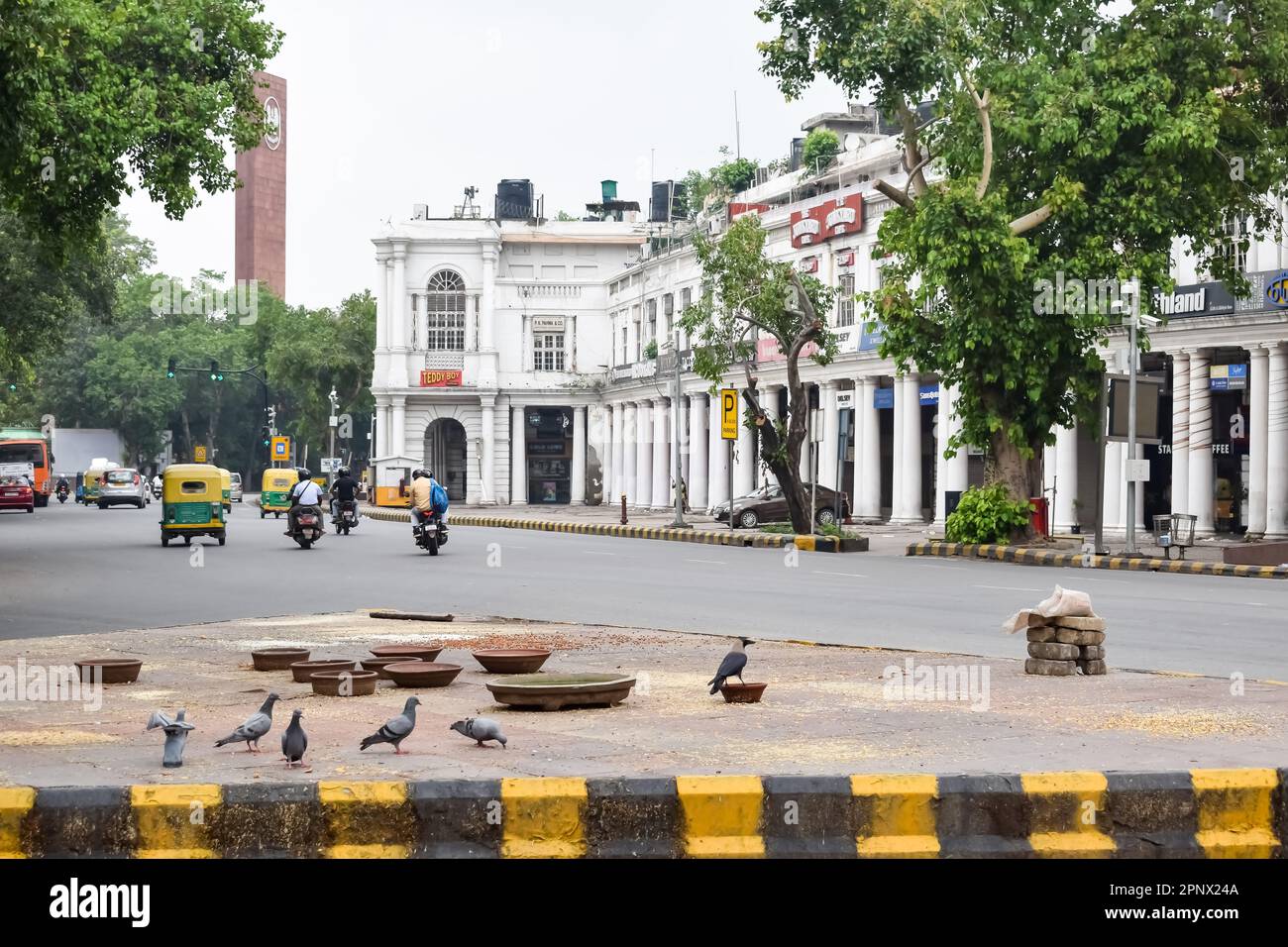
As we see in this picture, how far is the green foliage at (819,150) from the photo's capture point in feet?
188

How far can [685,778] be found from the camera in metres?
7.36

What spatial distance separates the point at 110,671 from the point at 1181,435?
3122cm

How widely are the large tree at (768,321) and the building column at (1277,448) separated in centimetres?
973

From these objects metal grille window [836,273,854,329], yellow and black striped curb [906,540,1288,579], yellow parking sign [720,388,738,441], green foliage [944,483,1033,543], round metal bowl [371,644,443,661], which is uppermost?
metal grille window [836,273,854,329]

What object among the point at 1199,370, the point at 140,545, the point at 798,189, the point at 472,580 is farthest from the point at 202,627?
the point at 798,189

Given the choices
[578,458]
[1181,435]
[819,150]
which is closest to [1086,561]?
[1181,435]

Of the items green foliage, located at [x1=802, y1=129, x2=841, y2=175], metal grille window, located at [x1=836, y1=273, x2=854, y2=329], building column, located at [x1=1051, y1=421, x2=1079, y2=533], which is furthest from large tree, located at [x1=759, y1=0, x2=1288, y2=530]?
green foliage, located at [x1=802, y1=129, x2=841, y2=175]

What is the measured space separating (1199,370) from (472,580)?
20905 mm

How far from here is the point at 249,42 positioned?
2784 centimetres

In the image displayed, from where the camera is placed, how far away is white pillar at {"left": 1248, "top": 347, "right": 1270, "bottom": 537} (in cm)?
3619

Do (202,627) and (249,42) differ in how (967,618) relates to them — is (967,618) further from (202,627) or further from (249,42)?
(249,42)

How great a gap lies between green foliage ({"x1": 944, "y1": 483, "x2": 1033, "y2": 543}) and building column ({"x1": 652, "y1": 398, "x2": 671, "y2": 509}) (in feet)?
109

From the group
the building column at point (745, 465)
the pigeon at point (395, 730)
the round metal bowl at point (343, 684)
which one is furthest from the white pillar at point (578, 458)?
the pigeon at point (395, 730)

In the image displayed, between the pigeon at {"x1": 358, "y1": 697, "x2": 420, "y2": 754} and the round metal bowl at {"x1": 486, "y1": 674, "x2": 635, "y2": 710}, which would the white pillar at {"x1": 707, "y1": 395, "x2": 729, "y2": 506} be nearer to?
the round metal bowl at {"x1": 486, "y1": 674, "x2": 635, "y2": 710}
